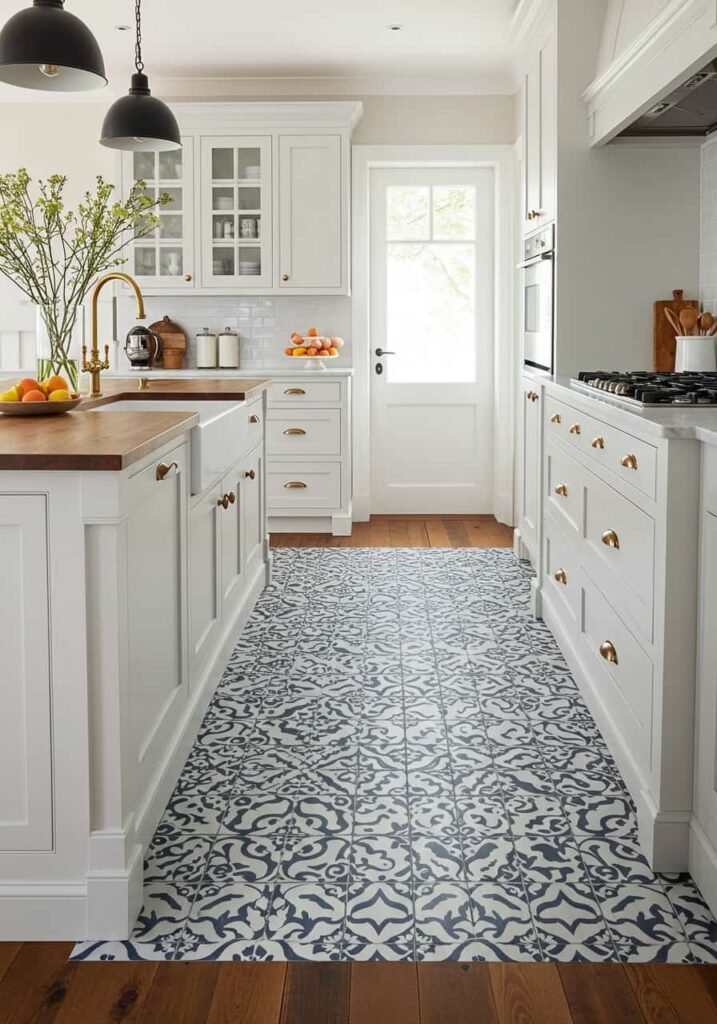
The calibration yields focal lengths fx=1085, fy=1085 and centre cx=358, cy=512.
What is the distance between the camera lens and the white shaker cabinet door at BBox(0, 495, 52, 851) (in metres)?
2.00

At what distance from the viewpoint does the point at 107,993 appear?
1.88m

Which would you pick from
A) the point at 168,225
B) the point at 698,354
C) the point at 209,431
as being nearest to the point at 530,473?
the point at 698,354

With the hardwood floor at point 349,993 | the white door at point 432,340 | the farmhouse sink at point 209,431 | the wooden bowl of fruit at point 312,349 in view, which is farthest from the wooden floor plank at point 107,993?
the white door at point 432,340

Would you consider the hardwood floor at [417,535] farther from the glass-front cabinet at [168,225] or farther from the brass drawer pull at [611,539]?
the brass drawer pull at [611,539]

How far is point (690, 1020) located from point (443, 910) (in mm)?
525

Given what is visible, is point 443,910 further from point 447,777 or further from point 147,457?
point 147,457

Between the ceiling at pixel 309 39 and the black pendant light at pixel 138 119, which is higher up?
the ceiling at pixel 309 39

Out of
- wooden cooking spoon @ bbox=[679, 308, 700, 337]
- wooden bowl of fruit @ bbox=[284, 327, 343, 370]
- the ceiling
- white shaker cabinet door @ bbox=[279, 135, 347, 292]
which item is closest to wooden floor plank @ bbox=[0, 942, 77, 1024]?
wooden cooking spoon @ bbox=[679, 308, 700, 337]

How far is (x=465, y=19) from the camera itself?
5.24 m

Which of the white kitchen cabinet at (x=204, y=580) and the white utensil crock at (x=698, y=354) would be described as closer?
the white kitchen cabinet at (x=204, y=580)

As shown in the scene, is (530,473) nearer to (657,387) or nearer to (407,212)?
(657,387)

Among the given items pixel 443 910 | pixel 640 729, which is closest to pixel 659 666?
pixel 640 729

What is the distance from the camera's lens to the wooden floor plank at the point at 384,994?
181cm

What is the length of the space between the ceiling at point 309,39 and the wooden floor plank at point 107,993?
4.31m
